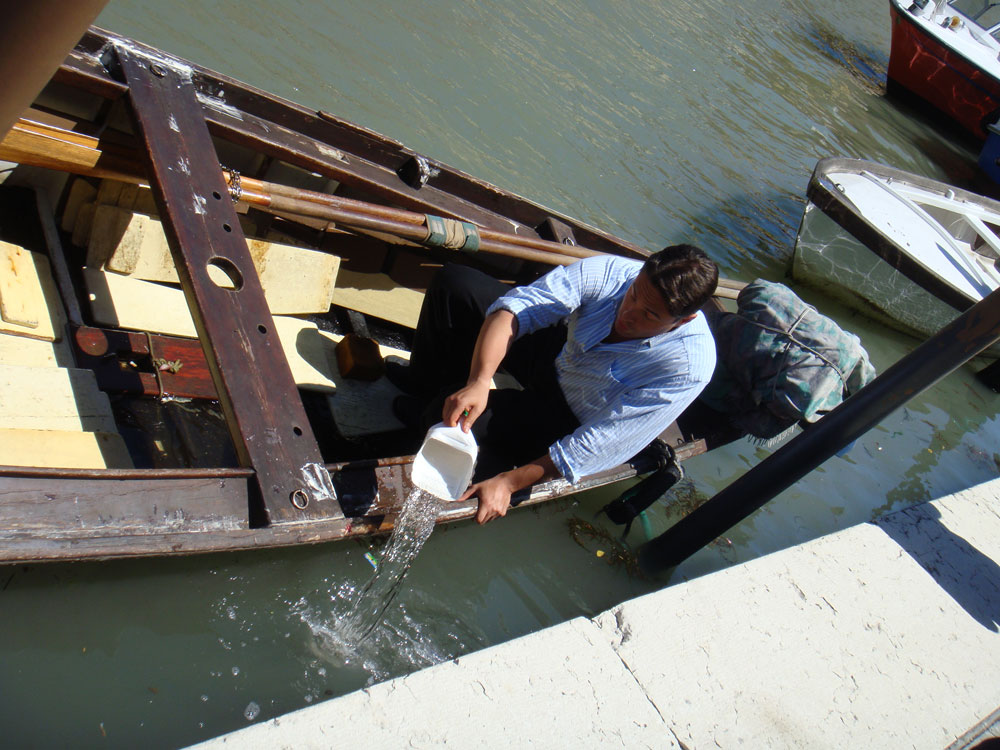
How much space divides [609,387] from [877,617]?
1.85m

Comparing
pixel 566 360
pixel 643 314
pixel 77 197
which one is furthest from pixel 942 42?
pixel 77 197

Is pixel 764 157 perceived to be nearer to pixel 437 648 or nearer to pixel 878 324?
pixel 878 324

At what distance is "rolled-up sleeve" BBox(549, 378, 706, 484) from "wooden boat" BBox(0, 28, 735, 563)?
0.39 m

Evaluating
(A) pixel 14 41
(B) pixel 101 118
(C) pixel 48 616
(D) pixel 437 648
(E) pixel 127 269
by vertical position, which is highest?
(A) pixel 14 41

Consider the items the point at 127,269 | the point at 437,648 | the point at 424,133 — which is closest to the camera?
the point at 437,648

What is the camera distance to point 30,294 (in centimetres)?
311

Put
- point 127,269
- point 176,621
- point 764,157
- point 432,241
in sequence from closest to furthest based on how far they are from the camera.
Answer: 1. point 176,621
2. point 127,269
3. point 432,241
4. point 764,157

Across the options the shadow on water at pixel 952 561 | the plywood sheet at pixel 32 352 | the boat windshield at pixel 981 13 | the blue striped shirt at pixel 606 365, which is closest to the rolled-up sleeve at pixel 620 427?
the blue striped shirt at pixel 606 365

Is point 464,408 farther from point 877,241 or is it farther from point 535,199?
point 877,241

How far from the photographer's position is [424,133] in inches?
273

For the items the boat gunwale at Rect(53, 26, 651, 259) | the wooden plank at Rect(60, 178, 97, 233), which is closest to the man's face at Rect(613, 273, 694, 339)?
the boat gunwale at Rect(53, 26, 651, 259)

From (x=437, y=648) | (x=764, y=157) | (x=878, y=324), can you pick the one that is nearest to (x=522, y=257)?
(x=437, y=648)

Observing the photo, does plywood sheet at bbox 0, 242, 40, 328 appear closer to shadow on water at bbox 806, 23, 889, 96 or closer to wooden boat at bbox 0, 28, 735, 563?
wooden boat at bbox 0, 28, 735, 563

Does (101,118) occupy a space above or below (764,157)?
below
